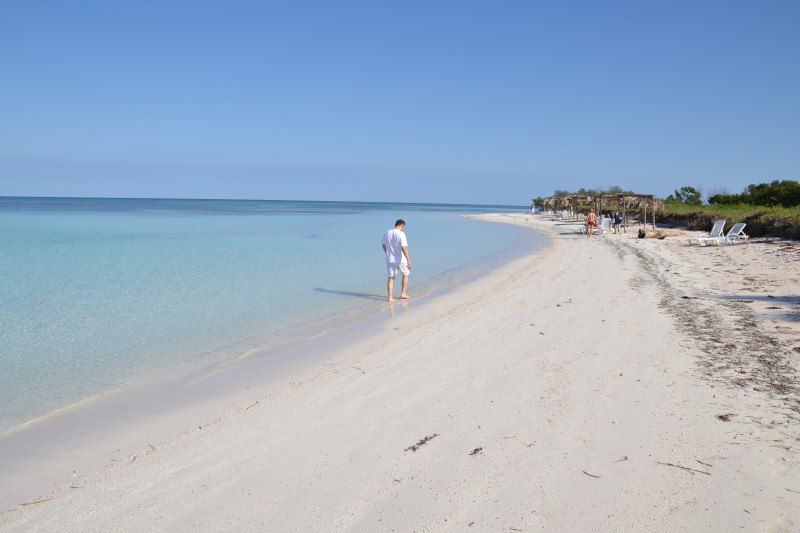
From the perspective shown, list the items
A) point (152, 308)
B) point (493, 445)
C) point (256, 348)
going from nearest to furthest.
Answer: point (493, 445), point (256, 348), point (152, 308)

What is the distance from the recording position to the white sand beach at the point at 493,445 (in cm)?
281

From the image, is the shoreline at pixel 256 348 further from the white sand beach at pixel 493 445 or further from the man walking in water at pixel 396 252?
the white sand beach at pixel 493 445

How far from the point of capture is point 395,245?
9656mm

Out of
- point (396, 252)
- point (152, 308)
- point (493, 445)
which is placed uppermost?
point (396, 252)

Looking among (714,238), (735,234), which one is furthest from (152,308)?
(735,234)

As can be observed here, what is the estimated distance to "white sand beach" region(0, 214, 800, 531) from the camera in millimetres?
2814

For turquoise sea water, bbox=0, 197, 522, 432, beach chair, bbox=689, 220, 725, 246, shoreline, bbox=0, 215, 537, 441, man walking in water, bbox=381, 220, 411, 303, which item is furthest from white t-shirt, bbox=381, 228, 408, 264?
beach chair, bbox=689, 220, 725, 246

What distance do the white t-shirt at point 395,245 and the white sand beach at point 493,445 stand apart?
10.6ft

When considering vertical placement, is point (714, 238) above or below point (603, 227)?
above

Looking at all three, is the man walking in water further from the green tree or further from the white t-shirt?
the green tree

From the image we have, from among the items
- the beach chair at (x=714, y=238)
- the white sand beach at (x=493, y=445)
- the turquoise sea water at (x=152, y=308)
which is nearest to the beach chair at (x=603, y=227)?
the beach chair at (x=714, y=238)

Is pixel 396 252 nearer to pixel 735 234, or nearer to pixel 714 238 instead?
pixel 714 238

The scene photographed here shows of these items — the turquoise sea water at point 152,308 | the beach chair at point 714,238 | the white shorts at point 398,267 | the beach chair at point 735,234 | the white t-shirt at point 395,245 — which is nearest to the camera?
the turquoise sea water at point 152,308

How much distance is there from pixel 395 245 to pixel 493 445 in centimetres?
637
